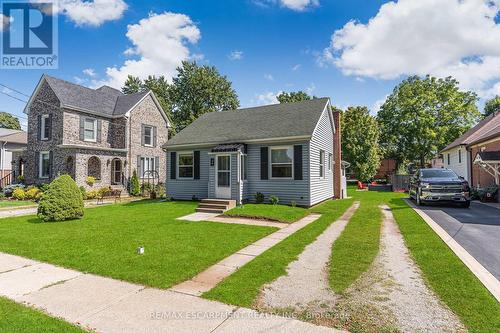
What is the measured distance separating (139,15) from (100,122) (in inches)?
444

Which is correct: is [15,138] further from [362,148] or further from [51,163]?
[362,148]

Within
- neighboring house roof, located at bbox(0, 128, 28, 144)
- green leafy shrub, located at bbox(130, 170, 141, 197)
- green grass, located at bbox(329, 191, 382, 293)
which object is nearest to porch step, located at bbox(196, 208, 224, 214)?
green grass, located at bbox(329, 191, 382, 293)

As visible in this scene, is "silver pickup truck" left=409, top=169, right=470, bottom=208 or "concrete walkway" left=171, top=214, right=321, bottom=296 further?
"silver pickup truck" left=409, top=169, right=470, bottom=208

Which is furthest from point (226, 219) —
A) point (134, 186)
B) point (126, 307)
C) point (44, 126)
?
point (44, 126)

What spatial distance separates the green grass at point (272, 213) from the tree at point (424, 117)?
2940 centimetres

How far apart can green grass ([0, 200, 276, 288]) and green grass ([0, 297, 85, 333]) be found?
1.27 m

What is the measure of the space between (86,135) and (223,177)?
13369 mm

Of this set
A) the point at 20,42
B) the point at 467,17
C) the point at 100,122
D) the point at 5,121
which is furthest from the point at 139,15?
the point at 5,121

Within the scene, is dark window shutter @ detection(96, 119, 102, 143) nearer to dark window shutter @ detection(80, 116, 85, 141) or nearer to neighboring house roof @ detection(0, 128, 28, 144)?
dark window shutter @ detection(80, 116, 85, 141)

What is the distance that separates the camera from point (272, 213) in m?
10.6

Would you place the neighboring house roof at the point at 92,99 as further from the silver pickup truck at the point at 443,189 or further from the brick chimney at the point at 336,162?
the silver pickup truck at the point at 443,189

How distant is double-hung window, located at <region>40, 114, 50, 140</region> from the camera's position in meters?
20.0

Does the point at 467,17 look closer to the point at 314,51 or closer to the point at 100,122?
the point at 314,51

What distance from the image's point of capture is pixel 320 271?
4812mm
